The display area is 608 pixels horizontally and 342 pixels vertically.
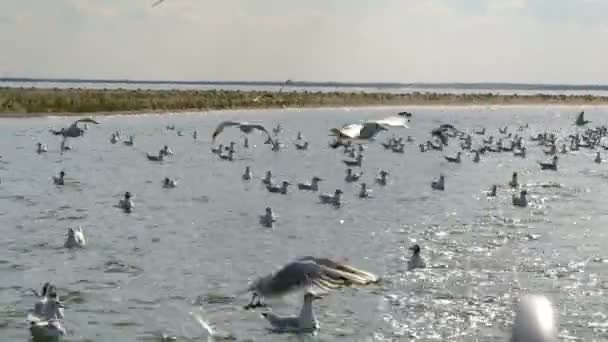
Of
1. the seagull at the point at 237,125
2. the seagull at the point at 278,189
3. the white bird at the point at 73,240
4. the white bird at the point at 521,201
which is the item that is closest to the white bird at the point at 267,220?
the seagull at the point at 237,125

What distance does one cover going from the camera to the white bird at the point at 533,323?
214cm

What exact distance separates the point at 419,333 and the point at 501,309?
2146 millimetres

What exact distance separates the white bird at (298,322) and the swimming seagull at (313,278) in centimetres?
349

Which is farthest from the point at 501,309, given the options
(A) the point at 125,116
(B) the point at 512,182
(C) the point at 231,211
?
(A) the point at 125,116

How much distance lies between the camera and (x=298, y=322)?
1292cm

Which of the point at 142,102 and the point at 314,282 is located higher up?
the point at 314,282

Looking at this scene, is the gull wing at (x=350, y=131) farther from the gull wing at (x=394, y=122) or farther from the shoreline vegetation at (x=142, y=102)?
the shoreline vegetation at (x=142, y=102)

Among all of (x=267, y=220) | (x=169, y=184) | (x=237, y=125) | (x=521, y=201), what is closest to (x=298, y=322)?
(x=237, y=125)

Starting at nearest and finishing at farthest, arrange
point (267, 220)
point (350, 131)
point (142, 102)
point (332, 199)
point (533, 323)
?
point (533, 323)
point (350, 131)
point (267, 220)
point (332, 199)
point (142, 102)

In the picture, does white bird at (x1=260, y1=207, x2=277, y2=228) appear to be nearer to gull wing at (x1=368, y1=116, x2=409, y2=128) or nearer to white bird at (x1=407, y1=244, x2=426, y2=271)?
white bird at (x1=407, y1=244, x2=426, y2=271)

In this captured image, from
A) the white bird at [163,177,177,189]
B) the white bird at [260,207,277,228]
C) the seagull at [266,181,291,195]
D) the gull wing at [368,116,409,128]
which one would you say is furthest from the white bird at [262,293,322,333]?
the white bird at [163,177,177,189]

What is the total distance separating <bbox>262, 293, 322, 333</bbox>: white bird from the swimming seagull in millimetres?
3488

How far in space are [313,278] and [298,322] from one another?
5167 mm

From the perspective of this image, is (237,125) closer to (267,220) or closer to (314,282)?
(267,220)
